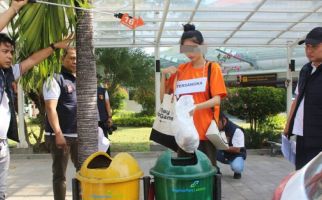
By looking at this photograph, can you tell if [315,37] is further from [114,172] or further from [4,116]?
[4,116]

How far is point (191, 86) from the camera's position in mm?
3822

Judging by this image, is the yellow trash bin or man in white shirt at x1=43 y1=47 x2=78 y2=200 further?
man in white shirt at x1=43 y1=47 x2=78 y2=200

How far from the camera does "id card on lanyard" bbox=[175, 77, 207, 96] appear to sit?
380 cm

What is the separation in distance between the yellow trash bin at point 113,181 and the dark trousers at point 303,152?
5.34 feet

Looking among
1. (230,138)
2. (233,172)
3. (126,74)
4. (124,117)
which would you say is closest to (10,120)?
(230,138)

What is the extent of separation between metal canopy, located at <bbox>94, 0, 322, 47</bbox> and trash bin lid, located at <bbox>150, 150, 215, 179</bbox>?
209 inches

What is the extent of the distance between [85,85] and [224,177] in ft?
14.3

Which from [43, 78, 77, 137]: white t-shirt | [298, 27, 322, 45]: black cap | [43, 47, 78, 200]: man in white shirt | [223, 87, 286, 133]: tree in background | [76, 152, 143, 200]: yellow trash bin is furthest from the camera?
[223, 87, 286, 133]: tree in background

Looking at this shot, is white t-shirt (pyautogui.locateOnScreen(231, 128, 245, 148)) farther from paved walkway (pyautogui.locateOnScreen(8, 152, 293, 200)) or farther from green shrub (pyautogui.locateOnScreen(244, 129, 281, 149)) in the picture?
green shrub (pyautogui.locateOnScreen(244, 129, 281, 149))

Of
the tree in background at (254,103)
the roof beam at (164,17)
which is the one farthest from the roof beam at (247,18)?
the roof beam at (164,17)

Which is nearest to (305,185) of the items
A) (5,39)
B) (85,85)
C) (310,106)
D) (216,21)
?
(310,106)

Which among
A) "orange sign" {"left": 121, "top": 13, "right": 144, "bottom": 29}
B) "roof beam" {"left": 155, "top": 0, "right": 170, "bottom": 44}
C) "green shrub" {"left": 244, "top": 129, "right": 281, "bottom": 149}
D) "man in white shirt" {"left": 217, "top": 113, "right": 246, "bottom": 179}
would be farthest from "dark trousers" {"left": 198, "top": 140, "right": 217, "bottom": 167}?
"green shrub" {"left": 244, "top": 129, "right": 281, "bottom": 149}

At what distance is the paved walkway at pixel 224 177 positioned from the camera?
6.33 meters

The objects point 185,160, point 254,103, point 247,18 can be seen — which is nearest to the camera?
point 185,160
